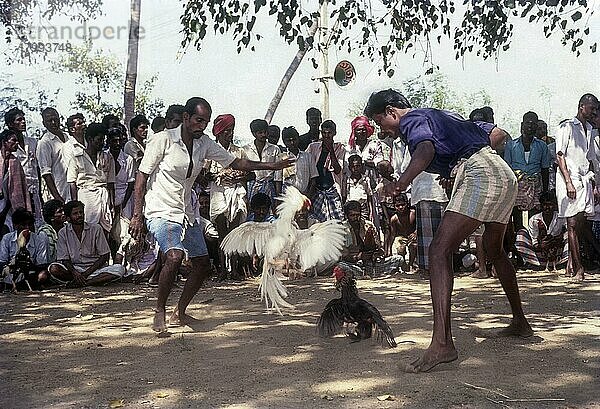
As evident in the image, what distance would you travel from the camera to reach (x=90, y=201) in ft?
29.4

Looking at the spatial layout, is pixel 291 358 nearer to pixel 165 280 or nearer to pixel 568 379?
pixel 165 280

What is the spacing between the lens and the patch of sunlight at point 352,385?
166 inches

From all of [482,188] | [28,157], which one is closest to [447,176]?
[482,188]

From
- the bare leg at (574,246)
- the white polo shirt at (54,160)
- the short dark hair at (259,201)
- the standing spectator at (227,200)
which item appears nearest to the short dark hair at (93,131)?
the white polo shirt at (54,160)

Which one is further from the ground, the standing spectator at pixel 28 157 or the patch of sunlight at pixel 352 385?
the standing spectator at pixel 28 157

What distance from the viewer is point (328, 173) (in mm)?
9797

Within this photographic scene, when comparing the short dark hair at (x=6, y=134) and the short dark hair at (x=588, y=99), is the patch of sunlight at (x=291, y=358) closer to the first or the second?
the short dark hair at (x=588, y=99)

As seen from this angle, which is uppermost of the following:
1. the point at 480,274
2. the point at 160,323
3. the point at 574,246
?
the point at 574,246

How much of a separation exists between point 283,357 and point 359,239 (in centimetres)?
441

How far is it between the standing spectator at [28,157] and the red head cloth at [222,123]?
86.7 inches

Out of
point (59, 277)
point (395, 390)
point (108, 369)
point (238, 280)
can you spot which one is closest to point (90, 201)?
point (59, 277)

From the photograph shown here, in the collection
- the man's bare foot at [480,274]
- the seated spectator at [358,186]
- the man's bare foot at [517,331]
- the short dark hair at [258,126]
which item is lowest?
the man's bare foot at [517,331]

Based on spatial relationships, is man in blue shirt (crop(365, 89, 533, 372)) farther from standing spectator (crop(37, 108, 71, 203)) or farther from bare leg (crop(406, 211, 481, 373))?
standing spectator (crop(37, 108, 71, 203))

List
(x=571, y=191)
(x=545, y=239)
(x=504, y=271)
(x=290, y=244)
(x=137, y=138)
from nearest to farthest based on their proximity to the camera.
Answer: (x=504, y=271) → (x=290, y=244) → (x=571, y=191) → (x=545, y=239) → (x=137, y=138)
